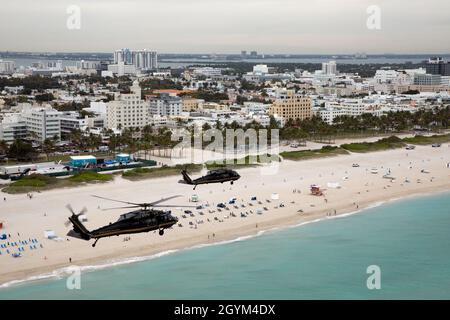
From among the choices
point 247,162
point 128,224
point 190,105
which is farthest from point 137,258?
point 190,105

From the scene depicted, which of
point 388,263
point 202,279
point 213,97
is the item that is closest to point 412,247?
point 388,263

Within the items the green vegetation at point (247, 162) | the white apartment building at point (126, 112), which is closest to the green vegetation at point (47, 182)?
the green vegetation at point (247, 162)

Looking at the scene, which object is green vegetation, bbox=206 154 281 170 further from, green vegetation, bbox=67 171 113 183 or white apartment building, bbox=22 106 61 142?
white apartment building, bbox=22 106 61 142

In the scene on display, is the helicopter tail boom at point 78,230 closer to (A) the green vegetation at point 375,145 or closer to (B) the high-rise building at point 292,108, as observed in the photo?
(A) the green vegetation at point 375,145

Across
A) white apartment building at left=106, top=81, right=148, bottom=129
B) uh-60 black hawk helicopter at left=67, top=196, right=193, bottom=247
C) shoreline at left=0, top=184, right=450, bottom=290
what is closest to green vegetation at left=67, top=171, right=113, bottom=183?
shoreline at left=0, top=184, right=450, bottom=290

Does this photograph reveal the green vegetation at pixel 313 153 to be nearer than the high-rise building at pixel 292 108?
Yes

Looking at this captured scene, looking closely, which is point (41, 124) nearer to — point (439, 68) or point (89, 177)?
point (89, 177)
